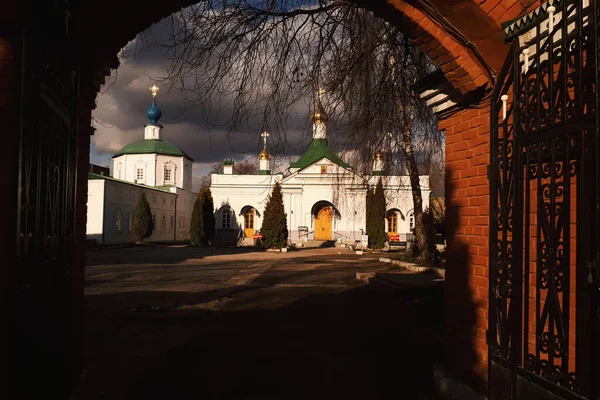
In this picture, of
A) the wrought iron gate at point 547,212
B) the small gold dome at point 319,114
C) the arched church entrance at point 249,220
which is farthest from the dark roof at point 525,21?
the arched church entrance at point 249,220

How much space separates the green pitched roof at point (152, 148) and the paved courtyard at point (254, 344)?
130 feet

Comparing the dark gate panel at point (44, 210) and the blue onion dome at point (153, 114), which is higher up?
the blue onion dome at point (153, 114)

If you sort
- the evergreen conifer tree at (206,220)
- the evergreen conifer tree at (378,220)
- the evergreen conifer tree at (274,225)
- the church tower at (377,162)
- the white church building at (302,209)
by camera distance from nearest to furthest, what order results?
1. the church tower at (377,162)
2. the evergreen conifer tree at (274,225)
3. the evergreen conifer tree at (378,220)
4. the evergreen conifer tree at (206,220)
5. the white church building at (302,209)

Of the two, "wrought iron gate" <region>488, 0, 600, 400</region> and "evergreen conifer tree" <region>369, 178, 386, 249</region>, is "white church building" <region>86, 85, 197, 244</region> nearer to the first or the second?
"evergreen conifer tree" <region>369, 178, 386, 249</region>

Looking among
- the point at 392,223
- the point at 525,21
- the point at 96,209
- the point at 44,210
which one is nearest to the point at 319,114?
the point at 525,21

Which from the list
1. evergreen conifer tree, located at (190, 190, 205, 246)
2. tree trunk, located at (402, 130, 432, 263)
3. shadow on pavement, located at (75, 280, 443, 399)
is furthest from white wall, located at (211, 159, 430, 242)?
shadow on pavement, located at (75, 280, 443, 399)

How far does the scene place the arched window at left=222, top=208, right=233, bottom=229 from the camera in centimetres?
3997

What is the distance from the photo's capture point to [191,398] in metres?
4.29

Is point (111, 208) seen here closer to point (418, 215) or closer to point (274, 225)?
point (274, 225)

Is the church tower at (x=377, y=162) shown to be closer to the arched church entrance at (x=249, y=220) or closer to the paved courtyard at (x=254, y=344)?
the paved courtyard at (x=254, y=344)

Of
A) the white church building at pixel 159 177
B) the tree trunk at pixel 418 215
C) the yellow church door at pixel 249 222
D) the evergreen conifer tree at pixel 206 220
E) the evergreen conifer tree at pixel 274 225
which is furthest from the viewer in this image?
the white church building at pixel 159 177

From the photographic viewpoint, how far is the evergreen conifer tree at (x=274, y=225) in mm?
29203

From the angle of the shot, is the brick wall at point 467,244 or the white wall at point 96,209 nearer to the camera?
the brick wall at point 467,244

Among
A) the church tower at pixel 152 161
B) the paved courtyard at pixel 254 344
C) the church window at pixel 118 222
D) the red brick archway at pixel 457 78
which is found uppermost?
the church tower at pixel 152 161
